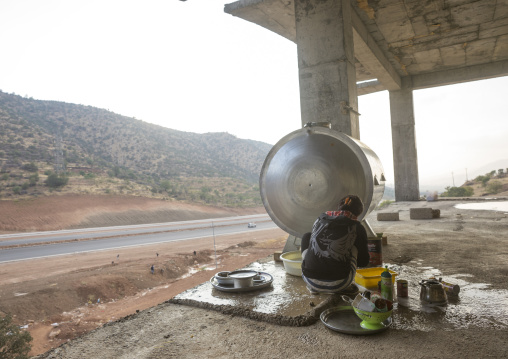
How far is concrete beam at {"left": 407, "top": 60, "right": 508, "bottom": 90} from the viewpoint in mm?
13520

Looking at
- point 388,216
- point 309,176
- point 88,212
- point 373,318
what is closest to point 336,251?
point 373,318

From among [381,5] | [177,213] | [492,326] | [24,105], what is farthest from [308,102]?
[24,105]

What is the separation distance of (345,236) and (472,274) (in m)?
1.96

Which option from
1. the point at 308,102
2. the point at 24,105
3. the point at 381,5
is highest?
the point at 24,105

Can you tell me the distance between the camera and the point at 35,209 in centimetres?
3166

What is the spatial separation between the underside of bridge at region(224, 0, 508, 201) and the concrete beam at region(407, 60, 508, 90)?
0.12ft

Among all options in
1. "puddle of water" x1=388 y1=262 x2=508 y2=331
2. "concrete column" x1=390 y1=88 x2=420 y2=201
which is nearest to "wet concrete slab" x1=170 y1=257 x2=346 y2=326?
"puddle of water" x1=388 y1=262 x2=508 y2=331

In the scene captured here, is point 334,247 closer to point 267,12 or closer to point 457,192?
point 267,12

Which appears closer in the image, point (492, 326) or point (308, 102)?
point (492, 326)

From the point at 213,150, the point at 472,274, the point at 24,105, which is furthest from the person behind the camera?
the point at 213,150

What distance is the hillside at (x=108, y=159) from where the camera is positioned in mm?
39688

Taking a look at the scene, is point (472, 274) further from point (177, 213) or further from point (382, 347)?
point (177, 213)

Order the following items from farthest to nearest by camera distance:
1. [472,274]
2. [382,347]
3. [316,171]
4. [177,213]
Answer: [177,213], [316,171], [472,274], [382,347]

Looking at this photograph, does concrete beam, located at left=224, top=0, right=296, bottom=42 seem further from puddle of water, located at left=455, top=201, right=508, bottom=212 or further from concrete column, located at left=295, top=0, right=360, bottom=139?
puddle of water, located at left=455, top=201, right=508, bottom=212
